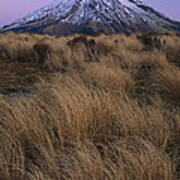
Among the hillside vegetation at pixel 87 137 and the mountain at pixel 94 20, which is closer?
the hillside vegetation at pixel 87 137

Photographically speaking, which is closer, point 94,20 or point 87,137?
point 87,137

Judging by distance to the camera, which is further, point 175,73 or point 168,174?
point 175,73

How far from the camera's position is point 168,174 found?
4.31 ft

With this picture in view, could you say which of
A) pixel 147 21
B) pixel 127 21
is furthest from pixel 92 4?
pixel 147 21

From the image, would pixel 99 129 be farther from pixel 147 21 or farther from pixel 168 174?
pixel 147 21

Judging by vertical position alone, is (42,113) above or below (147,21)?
below

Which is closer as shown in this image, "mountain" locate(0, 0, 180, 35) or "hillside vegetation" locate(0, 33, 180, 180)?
"hillside vegetation" locate(0, 33, 180, 180)

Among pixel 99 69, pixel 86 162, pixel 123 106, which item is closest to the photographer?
pixel 86 162

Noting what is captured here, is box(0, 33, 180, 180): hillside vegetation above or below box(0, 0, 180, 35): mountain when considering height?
below

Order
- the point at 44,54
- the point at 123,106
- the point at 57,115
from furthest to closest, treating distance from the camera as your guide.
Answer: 1. the point at 44,54
2. the point at 123,106
3. the point at 57,115

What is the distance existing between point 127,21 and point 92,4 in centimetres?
2599

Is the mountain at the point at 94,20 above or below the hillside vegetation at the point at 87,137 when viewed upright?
above

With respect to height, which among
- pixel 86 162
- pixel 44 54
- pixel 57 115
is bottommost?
pixel 86 162

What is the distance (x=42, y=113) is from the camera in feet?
6.47
